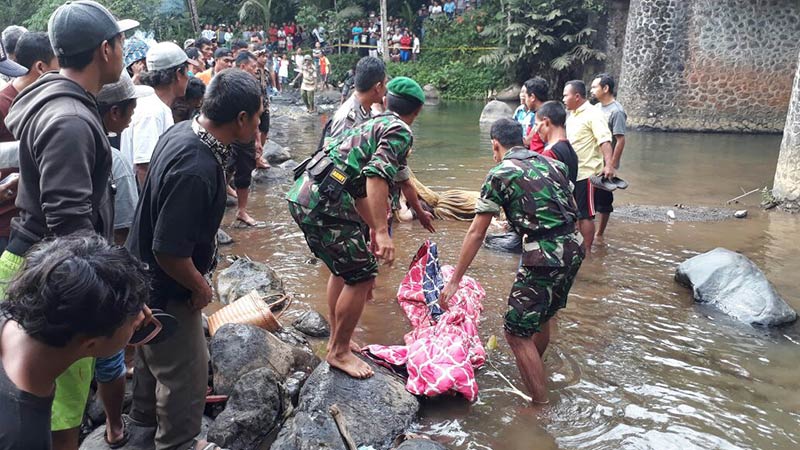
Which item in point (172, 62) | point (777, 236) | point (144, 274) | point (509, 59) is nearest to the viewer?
point (144, 274)

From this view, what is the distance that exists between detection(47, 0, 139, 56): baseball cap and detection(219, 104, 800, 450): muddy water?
2651 mm

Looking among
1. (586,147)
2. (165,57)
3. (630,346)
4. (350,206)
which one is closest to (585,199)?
(586,147)

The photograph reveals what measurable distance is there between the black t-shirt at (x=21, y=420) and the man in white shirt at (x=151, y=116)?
3.34 metres

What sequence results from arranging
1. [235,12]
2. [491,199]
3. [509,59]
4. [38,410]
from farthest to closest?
[235,12], [509,59], [491,199], [38,410]

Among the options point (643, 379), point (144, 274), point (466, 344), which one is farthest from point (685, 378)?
point (144, 274)

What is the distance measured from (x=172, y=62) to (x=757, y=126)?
14452 millimetres

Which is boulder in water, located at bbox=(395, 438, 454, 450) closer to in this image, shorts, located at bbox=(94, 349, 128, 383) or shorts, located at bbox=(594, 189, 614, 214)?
shorts, located at bbox=(94, 349, 128, 383)

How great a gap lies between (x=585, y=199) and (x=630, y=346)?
6.73ft

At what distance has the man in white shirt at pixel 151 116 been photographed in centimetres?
478

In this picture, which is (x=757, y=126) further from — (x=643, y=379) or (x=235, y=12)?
(x=235, y=12)

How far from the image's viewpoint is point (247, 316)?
421 centimetres

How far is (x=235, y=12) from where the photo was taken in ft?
101

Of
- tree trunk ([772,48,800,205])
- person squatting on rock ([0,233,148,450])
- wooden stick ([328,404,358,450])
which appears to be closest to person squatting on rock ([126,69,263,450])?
wooden stick ([328,404,358,450])

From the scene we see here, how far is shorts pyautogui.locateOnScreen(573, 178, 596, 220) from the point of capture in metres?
6.45
